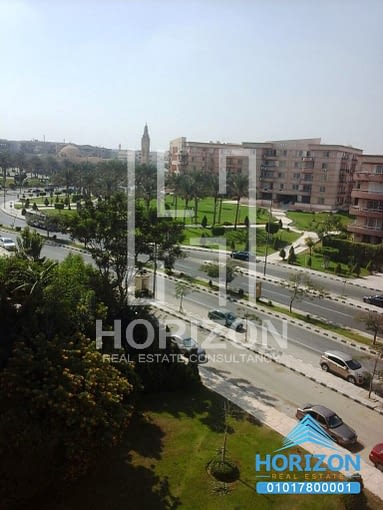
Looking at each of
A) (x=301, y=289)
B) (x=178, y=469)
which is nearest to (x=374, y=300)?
(x=301, y=289)

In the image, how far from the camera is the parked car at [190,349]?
24.3 metres

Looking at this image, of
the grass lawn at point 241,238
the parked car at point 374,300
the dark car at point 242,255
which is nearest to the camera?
the parked car at point 374,300

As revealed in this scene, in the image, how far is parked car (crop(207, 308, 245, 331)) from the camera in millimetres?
29428

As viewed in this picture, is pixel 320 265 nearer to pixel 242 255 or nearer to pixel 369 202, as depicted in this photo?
pixel 242 255

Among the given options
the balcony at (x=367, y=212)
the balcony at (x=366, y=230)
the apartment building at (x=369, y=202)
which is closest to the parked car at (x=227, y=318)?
the balcony at (x=366, y=230)

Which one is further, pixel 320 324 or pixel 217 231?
pixel 217 231

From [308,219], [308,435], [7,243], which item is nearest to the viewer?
[308,435]

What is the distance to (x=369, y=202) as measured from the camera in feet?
178

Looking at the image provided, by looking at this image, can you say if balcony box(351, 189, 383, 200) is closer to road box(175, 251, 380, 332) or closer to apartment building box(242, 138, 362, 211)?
road box(175, 251, 380, 332)

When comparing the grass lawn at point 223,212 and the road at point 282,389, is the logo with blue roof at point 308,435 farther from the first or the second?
the grass lawn at point 223,212

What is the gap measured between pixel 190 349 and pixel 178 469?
31.2 feet

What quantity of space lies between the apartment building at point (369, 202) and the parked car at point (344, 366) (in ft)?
110

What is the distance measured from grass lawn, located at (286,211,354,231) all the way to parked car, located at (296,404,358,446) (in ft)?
157

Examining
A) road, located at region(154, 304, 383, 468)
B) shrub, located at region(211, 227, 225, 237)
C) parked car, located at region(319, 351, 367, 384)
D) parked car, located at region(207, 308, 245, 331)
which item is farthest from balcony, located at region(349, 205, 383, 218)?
road, located at region(154, 304, 383, 468)
